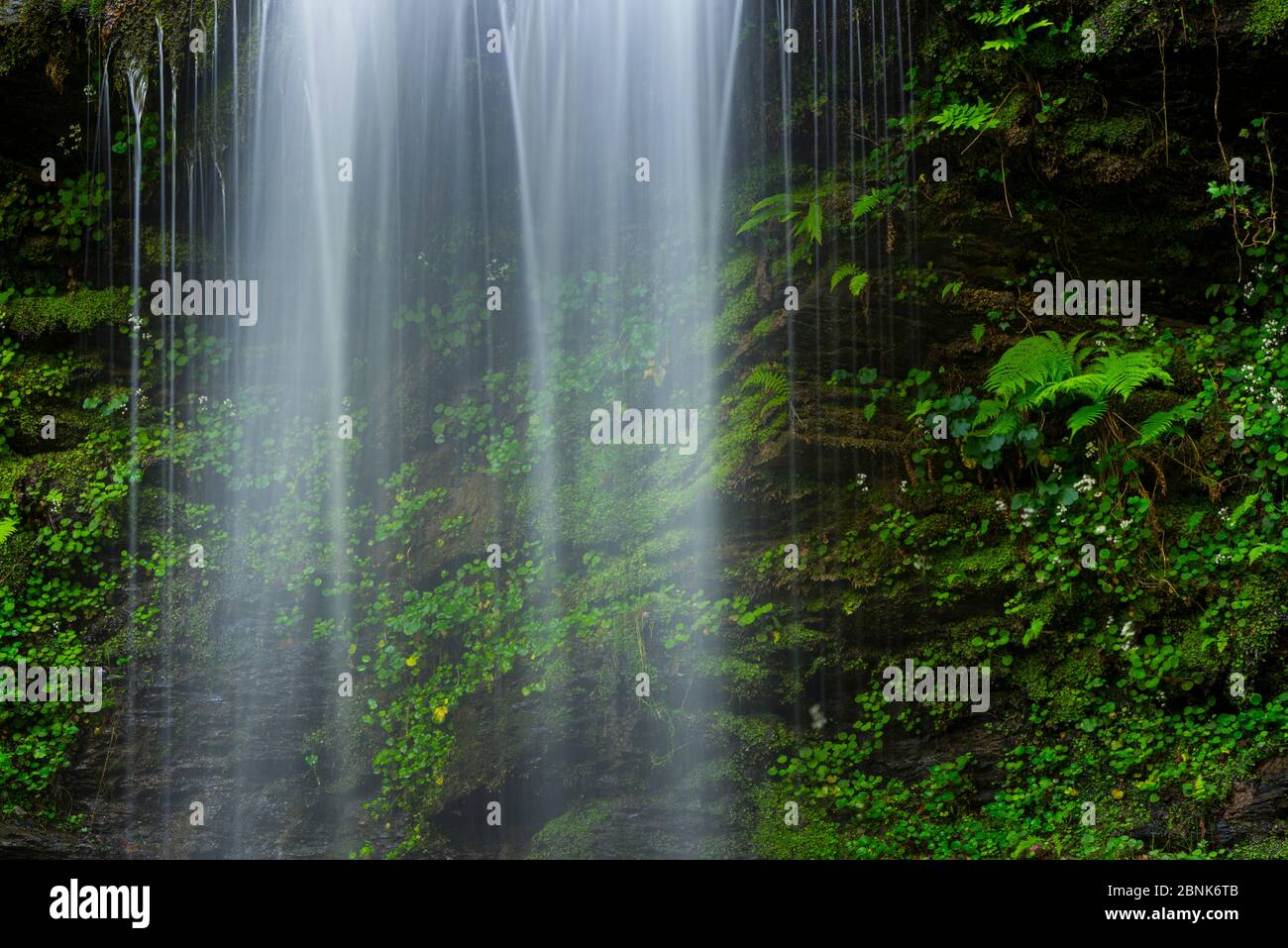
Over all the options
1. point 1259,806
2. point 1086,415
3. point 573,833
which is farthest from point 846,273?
point 573,833

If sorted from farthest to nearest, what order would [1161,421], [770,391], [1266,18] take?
[770,391] < [1266,18] < [1161,421]

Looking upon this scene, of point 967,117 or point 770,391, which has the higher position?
point 967,117

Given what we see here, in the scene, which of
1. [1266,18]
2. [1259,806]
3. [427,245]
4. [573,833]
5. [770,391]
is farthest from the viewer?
[427,245]

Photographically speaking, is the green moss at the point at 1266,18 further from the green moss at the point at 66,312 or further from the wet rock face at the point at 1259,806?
the green moss at the point at 66,312

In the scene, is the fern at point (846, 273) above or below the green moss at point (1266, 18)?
below

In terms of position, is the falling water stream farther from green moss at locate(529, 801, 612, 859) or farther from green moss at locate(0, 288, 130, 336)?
green moss at locate(529, 801, 612, 859)

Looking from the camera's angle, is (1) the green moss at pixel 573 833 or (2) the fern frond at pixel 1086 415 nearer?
(1) the green moss at pixel 573 833

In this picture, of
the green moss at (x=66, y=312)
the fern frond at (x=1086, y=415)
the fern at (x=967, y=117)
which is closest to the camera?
the fern frond at (x=1086, y=415)

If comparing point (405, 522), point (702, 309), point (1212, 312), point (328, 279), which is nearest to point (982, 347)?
point (1212, 312)

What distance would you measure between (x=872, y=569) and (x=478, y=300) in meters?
3.34

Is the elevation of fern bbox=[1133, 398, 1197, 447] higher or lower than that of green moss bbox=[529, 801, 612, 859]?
higher

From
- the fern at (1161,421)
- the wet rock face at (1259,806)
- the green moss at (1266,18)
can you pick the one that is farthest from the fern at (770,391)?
the green moss at (1266,18)

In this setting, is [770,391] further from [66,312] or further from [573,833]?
[66,312]

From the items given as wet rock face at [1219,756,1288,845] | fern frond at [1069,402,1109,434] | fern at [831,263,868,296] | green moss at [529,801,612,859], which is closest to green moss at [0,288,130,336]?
green moss at [529,801,612,859]
